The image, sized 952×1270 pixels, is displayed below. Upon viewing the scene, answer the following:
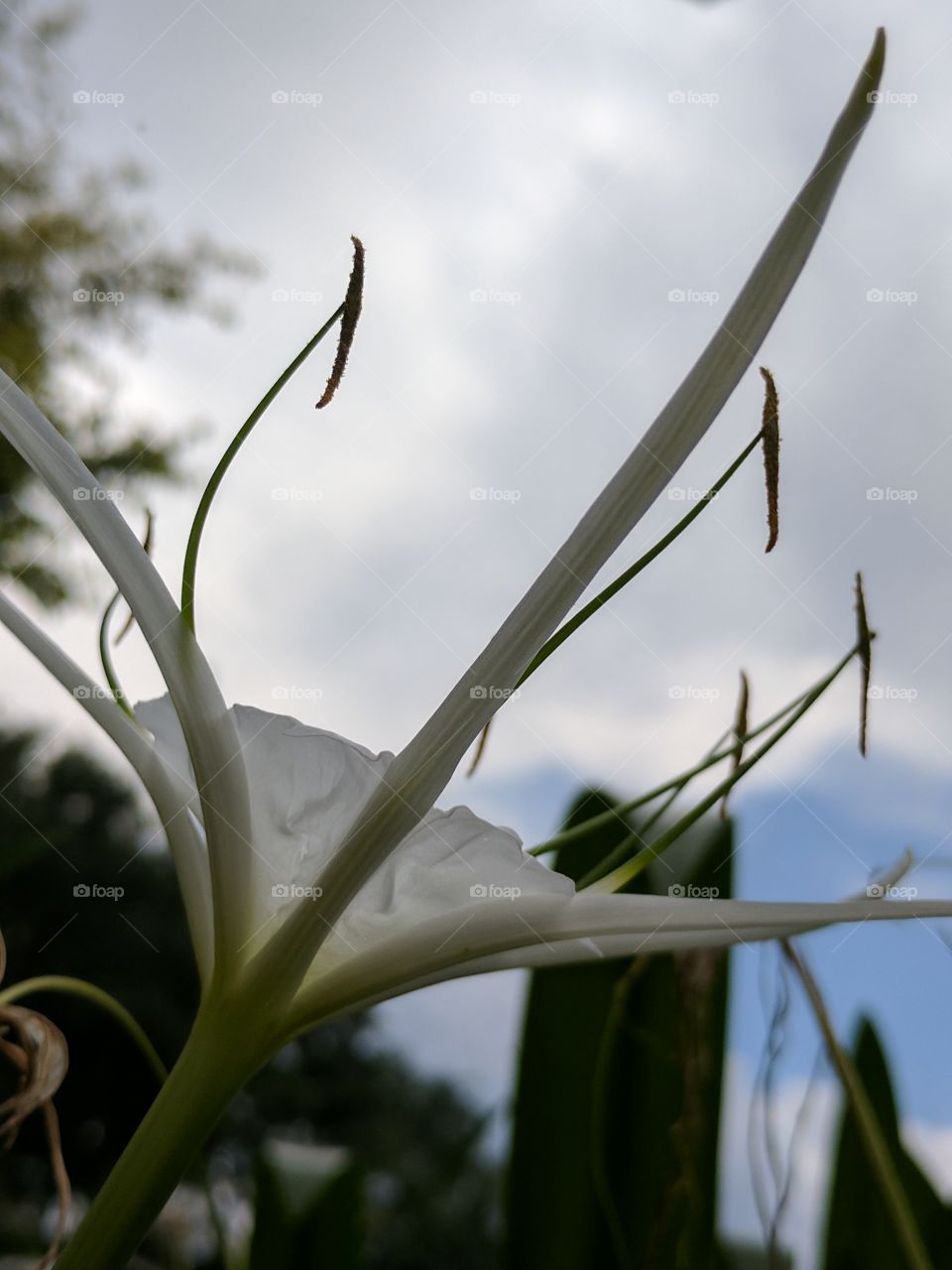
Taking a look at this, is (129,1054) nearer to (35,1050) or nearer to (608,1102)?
(608,1102)

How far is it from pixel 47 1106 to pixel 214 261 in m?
3.30

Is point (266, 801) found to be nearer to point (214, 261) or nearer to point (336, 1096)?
point (214, 261)

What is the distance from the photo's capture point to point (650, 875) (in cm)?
63

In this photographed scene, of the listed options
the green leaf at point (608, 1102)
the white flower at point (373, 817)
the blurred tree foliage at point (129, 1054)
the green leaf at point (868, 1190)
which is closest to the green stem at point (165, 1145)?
the white flower at point (373, 817)

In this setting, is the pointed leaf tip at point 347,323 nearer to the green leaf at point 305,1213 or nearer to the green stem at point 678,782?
the green stem at point 678,782

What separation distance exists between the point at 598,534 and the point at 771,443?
0.08 m

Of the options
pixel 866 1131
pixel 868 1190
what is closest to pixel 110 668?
pixel 866 1131

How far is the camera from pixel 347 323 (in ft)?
0.98

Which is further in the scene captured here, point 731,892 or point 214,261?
point 214,261

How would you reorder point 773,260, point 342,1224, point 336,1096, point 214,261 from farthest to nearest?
point 336,1096 < point 214,261 < point 342,1224 < point 773,260

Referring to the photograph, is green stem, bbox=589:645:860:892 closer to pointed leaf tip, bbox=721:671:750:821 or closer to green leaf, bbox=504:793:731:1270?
pointed leaf tip, bbox=721:671:750:821

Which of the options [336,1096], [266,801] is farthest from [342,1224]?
[336,1096]

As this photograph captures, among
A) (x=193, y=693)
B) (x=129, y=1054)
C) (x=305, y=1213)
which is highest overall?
(x=129, y=1054)

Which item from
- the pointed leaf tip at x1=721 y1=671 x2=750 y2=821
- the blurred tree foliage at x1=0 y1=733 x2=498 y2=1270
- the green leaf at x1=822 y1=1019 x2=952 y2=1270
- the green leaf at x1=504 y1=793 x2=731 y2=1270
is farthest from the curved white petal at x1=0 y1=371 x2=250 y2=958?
the blurred tree foliage at x1=0 y1=733 x2=498 y2=1270
